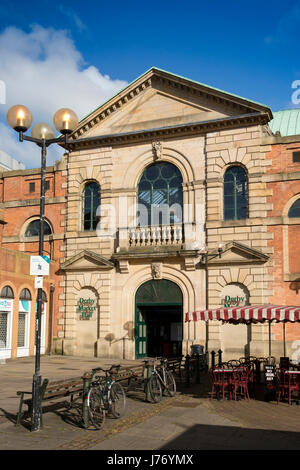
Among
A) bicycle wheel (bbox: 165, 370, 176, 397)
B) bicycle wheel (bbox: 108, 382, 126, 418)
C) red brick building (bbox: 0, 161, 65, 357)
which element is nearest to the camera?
bicycle wheel (bbox: 108, 382, 126, 418)

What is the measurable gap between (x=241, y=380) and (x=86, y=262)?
→ 15.1 meters

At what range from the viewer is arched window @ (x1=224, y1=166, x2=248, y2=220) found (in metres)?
26.4

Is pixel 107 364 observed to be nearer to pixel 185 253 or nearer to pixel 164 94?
pixel 185 253

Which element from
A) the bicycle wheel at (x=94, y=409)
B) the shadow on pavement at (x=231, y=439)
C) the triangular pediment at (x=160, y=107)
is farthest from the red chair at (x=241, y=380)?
the triangular pediment at (x=160, y=107)

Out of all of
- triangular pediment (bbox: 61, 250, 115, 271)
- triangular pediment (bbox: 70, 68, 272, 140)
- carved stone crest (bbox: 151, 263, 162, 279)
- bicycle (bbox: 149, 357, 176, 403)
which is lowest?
bicycle (bbox: 149, 357, 176, 403)

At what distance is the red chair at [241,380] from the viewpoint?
14914 mm

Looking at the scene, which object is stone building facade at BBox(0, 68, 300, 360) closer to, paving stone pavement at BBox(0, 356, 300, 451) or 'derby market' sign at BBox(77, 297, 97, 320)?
'derby market' sign at BBox(77, 297, 97, 320)

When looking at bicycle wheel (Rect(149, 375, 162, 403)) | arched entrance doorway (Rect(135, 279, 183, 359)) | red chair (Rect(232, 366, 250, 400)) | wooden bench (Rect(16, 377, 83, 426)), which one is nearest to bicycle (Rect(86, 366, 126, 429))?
wooden bench (Rect(16, 377, 83, 426))

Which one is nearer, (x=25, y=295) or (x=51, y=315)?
(x=25, y=295)

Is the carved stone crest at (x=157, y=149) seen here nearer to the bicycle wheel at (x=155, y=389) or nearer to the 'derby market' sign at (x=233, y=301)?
the 'derby market' sign at (x=233, y=301)

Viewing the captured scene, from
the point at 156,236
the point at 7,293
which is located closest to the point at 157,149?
the point at 156,236

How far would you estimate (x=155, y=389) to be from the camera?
14734 mm

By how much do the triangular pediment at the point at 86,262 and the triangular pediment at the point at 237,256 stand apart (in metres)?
5.94

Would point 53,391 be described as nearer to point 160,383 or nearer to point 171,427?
point 171,427
